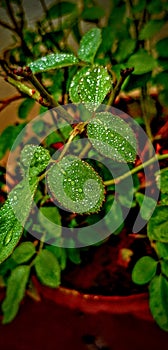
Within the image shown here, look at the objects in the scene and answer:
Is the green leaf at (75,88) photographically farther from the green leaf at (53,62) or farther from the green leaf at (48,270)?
the green leaf at (48,270)

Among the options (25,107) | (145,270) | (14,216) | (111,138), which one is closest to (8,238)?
(14,216)

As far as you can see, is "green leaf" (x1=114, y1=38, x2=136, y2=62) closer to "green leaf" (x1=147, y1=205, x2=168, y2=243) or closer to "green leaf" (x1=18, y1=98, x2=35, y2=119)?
"green leaf" (x1=18, y1=98, x2=35, y2=119)

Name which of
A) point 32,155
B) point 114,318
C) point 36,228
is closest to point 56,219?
point 36,228

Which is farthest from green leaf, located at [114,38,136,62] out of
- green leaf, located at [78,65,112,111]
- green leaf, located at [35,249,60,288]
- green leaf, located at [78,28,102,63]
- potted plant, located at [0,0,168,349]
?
green leaf, located at [35,249,60,288]

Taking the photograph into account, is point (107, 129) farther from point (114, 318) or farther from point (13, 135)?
point (114, 318)

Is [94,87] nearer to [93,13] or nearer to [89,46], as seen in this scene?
[89,46]

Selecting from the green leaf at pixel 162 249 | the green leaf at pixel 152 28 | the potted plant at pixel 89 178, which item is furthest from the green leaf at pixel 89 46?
the green leaf at pixel 162 249
